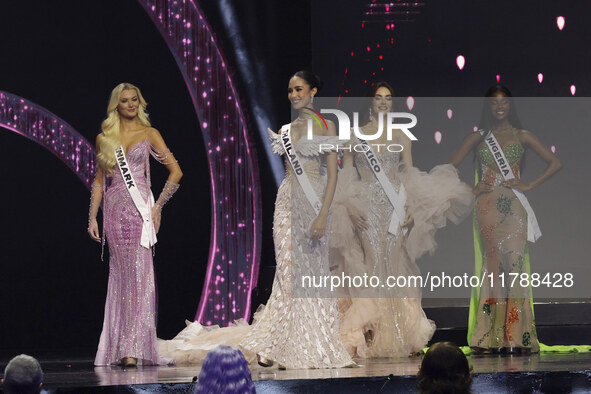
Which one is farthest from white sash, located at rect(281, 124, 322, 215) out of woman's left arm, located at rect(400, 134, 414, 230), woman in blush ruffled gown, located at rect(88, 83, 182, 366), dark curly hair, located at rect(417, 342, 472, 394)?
dark curly hair, located at rect(417, 342, 472, 394)

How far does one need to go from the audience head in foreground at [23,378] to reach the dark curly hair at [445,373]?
3.51 ft

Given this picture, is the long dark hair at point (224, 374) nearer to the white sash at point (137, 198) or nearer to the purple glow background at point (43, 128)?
the white sash at point (137, 198)

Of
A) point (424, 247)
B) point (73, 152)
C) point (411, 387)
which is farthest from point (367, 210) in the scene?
point (73, 152)

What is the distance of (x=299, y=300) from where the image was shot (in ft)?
17.1

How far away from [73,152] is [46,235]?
655 millimetres

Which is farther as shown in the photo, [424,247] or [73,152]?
[73,152]

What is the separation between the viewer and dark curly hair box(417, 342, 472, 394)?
110 inches

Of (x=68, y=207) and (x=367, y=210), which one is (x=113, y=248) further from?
(x=68, y=207)

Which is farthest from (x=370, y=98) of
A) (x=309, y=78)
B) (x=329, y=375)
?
(x=329, y=375)

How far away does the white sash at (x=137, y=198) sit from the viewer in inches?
223

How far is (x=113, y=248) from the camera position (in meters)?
5.72

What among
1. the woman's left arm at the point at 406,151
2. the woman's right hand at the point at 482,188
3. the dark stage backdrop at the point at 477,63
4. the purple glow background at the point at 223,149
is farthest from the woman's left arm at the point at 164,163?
the dark stage backdrop at the point at 477,63

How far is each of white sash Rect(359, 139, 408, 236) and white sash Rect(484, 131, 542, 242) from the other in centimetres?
57

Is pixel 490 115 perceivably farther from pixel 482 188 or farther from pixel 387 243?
pixel 387 243
